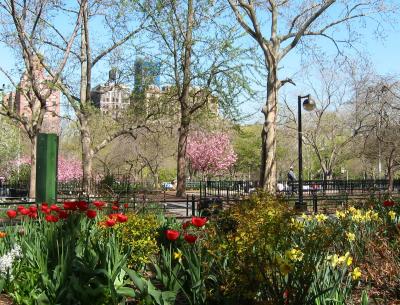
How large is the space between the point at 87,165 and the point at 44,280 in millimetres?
20124

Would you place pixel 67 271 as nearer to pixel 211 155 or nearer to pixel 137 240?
pixel 137 240

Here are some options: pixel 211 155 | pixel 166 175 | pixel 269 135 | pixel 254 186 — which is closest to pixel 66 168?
pixel 211 155

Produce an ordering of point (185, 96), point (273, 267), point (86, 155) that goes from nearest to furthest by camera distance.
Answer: point (273, 267) < point (86, 155) < point (185, 96)

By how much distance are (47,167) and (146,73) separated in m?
15.8

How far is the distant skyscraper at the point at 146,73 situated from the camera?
2550 centimetres

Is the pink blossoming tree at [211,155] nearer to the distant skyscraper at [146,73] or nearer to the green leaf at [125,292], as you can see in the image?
the distant skyscraper at [146,73]

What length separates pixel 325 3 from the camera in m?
16.9

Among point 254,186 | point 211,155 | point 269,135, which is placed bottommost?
point 254,186

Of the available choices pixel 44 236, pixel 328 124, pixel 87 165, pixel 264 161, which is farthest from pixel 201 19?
pixel 328 124

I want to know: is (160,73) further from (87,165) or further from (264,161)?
(264,161)

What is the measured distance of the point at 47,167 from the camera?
10.4m

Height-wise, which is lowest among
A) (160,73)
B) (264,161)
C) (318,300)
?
(318,300)

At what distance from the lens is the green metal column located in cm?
1039

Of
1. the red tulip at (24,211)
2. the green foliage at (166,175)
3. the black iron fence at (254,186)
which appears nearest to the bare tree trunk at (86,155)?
the black iron fence at (254,186)
